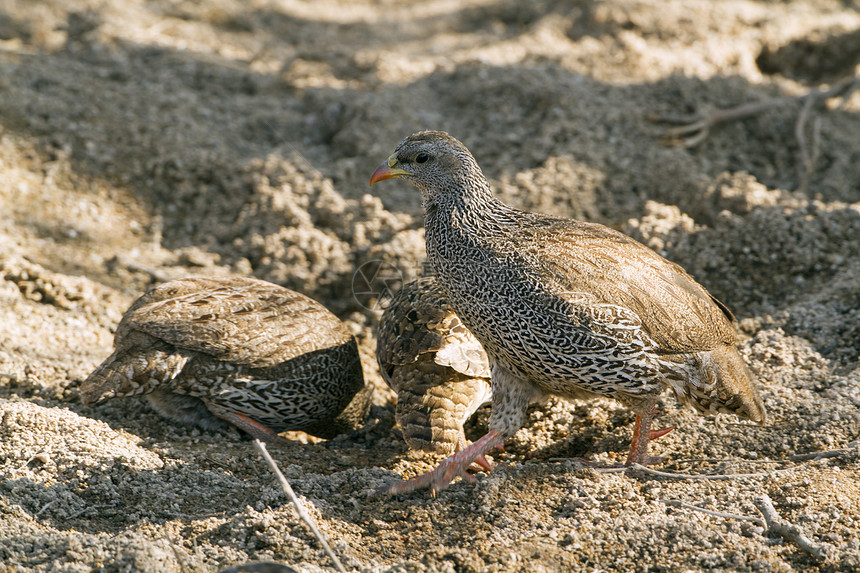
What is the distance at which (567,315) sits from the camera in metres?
3.75

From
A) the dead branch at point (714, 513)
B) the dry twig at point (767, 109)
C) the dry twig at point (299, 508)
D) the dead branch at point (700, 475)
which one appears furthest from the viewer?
the dry twig at point (767, 109)

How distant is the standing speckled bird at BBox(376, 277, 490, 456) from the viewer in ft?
13.9

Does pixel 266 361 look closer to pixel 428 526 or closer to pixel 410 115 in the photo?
pixel 428 526

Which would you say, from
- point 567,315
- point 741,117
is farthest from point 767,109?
point 567,315

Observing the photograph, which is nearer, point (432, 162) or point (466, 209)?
point (466, 209)

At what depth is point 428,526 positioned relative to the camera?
12.0ft

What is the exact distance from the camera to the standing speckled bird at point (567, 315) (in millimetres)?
3785

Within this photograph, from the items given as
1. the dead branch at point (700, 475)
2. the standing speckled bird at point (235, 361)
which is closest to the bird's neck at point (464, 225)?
the standing speckled bird at point (235, 361)

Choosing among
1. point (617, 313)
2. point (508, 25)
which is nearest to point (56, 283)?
point (617, 313)

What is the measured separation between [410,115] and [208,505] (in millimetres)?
3988

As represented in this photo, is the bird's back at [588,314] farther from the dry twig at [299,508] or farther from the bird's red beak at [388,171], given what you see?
the dry twig at [299,508]

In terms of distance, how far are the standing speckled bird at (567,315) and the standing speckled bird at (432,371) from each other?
0.26 m

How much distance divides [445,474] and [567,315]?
3.21ft

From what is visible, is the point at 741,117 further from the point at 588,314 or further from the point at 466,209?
the point at 588,314
